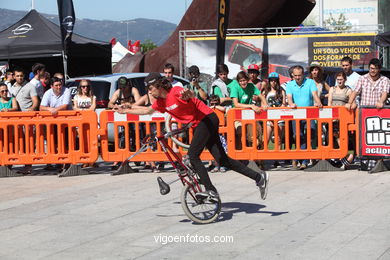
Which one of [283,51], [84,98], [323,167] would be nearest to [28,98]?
[84,98]

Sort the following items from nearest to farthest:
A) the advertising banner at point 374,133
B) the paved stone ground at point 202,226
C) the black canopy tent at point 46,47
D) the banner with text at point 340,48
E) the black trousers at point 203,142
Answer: the paved stone ground at point 202,226 → the black trousers at point 203,142 → the advertising banner at point 374,133 → the black canopy tent at point 46,47 → the banner with text at point 340,48

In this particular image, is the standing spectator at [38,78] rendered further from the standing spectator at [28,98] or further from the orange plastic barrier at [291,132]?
the orange plastic barrier at [291,132]

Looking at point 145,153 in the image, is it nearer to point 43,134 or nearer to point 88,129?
point 88,129

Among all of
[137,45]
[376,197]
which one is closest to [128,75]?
[376,197]

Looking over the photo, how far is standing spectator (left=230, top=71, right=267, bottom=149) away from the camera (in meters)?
12.6

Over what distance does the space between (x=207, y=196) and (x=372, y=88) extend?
537cm

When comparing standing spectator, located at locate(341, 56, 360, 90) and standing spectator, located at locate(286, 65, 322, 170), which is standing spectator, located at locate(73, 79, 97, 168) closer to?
standing spectator, located at locate(286, 65, 322, 170)

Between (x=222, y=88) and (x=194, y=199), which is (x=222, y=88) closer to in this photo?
(x=222, y=88)

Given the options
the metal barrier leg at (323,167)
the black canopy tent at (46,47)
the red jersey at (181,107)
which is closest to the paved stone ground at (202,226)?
the metal barrier leg at (323,167)

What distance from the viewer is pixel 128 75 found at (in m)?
15.8

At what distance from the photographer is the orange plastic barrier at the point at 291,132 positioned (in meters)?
12.3

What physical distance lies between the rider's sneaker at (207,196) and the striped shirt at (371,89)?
5216 mm

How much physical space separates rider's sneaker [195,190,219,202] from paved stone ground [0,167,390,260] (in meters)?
0.31

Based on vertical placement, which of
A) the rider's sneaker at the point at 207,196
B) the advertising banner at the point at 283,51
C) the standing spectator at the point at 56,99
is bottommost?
the rider's sneaker at the point at 207,196
